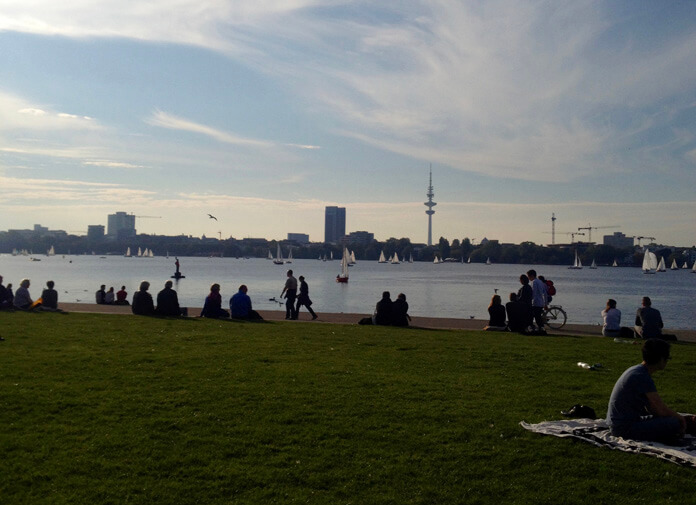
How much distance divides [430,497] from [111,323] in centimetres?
1441

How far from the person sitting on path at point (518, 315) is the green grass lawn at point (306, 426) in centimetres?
473

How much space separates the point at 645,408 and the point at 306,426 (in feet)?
13.1

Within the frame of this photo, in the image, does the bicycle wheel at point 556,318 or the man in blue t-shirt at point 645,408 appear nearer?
the man in blue t-shirt at point 645,408

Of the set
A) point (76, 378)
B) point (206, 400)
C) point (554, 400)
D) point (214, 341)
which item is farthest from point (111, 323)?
Answer: point (554, 400)

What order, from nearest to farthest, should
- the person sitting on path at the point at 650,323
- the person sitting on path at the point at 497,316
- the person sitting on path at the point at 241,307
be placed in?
the person sitting on path at the point at 650,323
the person sitting on path at the point at 497,316
the person sitting on path at the point at 241,307

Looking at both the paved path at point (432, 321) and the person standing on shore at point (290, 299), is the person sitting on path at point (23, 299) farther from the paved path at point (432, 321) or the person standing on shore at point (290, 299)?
the person standing on shore at point (290, 299)

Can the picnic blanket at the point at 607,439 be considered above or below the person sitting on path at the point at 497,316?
below

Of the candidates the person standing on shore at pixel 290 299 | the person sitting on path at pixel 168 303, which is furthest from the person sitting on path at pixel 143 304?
the person standing on shore at pixel 290 299

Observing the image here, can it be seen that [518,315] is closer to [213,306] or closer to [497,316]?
[497,316]

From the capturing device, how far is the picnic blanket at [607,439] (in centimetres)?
701

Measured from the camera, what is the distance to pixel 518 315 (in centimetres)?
1909

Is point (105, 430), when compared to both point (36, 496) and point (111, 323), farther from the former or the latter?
point (111, 323)

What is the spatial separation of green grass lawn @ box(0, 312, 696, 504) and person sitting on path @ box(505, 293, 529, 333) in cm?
473

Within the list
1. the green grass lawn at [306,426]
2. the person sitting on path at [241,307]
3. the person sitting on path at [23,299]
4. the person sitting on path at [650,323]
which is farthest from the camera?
the person sitting on path at [23,299]
